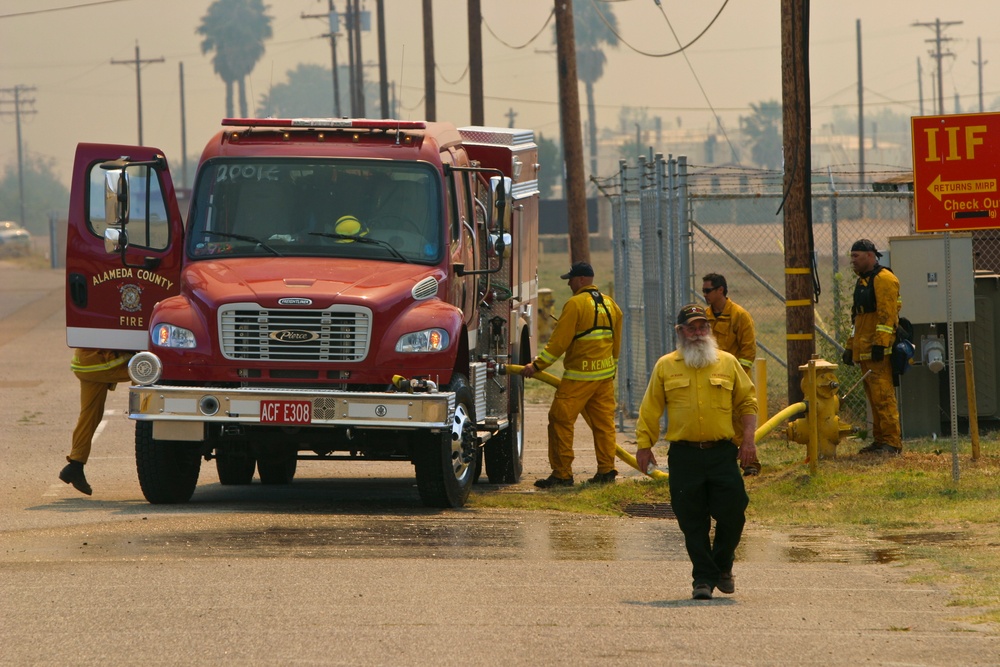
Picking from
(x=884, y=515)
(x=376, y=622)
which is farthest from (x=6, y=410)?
(x=376, y=622)

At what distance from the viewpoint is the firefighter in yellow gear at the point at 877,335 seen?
12578mm

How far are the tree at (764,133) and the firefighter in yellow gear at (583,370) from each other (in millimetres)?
169999

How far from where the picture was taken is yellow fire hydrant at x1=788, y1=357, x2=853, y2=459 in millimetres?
12531

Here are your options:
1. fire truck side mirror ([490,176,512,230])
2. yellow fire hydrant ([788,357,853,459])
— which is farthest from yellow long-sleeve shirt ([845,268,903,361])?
fire truck side mirror ([490,176,512,230])

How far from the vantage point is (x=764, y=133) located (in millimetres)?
186750

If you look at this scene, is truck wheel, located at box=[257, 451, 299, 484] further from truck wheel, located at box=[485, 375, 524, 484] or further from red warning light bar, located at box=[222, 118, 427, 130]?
red warning light bar, located at box=[222, 118, 427, 130]

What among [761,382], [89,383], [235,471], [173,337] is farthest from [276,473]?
[761,382]

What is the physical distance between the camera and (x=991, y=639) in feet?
22.1

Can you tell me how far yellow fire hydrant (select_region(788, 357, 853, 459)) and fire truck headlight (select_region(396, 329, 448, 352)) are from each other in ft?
11.1

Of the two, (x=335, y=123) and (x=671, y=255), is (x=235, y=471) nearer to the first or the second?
(x=335, y=123)

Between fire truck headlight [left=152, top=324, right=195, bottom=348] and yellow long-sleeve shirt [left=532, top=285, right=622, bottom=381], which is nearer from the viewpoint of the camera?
fire truck headlight [left=152, top=324, right=195, bottom=348]

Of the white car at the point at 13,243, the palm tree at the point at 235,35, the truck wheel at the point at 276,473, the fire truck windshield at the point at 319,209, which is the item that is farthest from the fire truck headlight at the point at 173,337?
the palm tree at the point at 235,35

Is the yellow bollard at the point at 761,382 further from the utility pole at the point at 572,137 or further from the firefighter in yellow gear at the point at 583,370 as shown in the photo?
the utility pole at the point at 572,137

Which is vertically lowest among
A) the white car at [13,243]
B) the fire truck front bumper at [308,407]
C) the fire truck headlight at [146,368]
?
the fire truck front bumper at [308,407]
